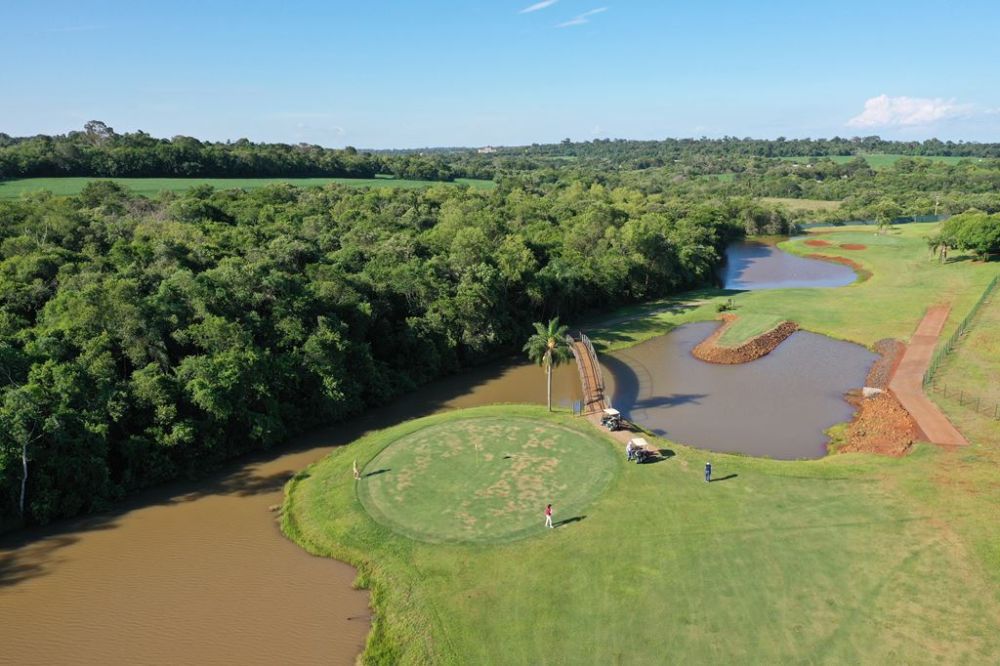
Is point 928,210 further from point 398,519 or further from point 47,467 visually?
point 47,467

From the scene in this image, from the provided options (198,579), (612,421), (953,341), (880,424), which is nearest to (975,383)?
(953,341)

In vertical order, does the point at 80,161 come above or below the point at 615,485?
above

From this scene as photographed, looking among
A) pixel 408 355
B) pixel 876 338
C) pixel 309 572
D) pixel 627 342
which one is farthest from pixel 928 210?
pixel 309 572

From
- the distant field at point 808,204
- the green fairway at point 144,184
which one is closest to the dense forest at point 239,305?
the green fairway at point 144,184

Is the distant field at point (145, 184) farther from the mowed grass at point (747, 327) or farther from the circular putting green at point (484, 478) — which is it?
the mowed grass at point (747, 327)

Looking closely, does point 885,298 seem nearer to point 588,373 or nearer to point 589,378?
point 588,373

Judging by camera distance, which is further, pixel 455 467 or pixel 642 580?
pixel 455 467

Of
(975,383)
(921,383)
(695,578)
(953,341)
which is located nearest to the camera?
(695,578)
